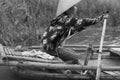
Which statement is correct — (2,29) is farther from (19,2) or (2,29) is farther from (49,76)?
(49,76)

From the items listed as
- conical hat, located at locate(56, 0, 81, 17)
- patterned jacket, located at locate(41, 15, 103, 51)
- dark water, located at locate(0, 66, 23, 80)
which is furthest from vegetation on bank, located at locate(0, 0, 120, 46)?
conical hat, located at locate(56, 0, 81, 17)

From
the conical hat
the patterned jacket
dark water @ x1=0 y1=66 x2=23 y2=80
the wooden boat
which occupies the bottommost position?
dark water @ x1=0 y1=66 x2=23 y2=80

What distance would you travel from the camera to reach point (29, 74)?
508cm

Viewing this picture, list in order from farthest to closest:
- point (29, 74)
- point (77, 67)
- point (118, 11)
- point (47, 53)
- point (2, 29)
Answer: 1. point (118, 11)
2. point (2, 29)
3. point (47, 53)
4. point (29, 74)
5. point (77, 67)

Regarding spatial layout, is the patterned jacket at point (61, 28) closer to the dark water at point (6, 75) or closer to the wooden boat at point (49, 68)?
the wooden boat at point (49, 68)

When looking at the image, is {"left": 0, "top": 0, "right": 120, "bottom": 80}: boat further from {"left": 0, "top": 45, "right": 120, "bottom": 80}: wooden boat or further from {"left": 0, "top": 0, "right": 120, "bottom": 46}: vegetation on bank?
{"left": 0, "top": 0, "right": 120, "bottom": 46}: vegetation on bank

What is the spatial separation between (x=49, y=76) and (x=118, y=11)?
78.0 feet

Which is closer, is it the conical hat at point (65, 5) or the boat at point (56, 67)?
the boat at point (56, 67)

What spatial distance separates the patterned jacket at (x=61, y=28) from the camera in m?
5.30

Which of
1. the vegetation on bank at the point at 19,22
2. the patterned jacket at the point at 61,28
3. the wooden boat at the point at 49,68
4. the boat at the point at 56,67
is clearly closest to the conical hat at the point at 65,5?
the boat at the point at 56,67

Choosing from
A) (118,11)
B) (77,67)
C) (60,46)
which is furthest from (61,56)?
(118,11)

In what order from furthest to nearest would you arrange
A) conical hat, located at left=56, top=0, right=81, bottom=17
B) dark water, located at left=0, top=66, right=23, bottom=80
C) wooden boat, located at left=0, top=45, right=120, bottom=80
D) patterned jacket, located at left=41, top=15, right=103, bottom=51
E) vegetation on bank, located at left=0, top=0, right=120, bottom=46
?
1. vegetation on bank, located at left=0, top=0, right=120, bottom=46
2. dark water, located at left=0, top=66, right=23, bottom=80
3. patterned jacket, located at left=41, top=15, right=103, bottom=51
4. conical hat, located at left=56, top=0, right=81, bottom=17
5. wooden boat, located at left=0, top=45, right=120, bottom=80

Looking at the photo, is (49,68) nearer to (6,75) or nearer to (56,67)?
(56,67)

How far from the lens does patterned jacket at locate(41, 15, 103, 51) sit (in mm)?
5301
